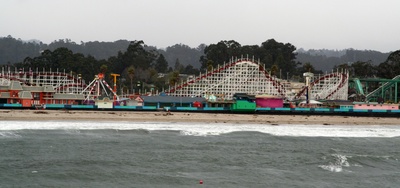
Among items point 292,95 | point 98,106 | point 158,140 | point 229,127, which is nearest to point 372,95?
point 292,95

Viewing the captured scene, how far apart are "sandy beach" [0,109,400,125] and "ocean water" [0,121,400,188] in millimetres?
3069

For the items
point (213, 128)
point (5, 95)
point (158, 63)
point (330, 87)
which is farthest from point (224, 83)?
point (158, 63)

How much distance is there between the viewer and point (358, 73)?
11656cm

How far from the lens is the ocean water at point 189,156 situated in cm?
2914

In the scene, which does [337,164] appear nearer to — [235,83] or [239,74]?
[235,83]

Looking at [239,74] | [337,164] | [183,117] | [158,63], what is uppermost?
[158,63]

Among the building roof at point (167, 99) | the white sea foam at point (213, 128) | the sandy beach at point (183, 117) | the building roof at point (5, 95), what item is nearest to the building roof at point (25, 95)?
the building roof at point (5, 95)

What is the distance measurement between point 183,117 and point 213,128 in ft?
23.9

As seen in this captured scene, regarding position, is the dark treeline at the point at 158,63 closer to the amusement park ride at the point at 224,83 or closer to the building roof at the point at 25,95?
the amusement park ride at the point at 224,83

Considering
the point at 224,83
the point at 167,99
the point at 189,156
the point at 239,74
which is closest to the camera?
the point at 189,156

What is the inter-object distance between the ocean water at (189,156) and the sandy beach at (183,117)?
3069 mm

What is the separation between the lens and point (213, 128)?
171 feet

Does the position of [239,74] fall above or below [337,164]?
above

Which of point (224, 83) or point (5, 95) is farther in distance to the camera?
point (224, 83)
